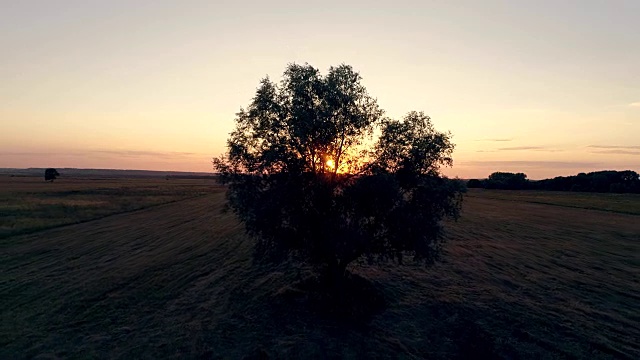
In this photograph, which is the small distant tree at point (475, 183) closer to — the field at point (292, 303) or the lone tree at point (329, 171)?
the field at point (292, 303)

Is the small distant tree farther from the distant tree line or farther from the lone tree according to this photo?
the lone tree

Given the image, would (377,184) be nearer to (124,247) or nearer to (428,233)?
(428,233)

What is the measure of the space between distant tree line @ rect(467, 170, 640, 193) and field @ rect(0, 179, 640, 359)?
9332 cm

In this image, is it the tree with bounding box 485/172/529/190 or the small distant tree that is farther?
the small distant tree

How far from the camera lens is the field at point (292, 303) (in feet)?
66.1

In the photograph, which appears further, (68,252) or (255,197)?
(68,252)

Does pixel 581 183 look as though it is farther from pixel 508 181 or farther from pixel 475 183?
pixel 475 183

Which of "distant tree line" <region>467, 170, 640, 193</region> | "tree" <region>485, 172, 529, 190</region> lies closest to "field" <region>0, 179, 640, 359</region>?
"distant tree line" <region>467, 170, 640, 193</region>

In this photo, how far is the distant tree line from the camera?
4575 inches

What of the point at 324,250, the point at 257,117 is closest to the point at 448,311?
the point at 324,250

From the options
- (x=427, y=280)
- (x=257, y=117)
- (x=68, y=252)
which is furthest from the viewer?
(x=68, y=252)

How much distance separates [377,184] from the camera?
20.7 m

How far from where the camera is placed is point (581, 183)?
125 m

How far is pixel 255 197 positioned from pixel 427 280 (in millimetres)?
14749
